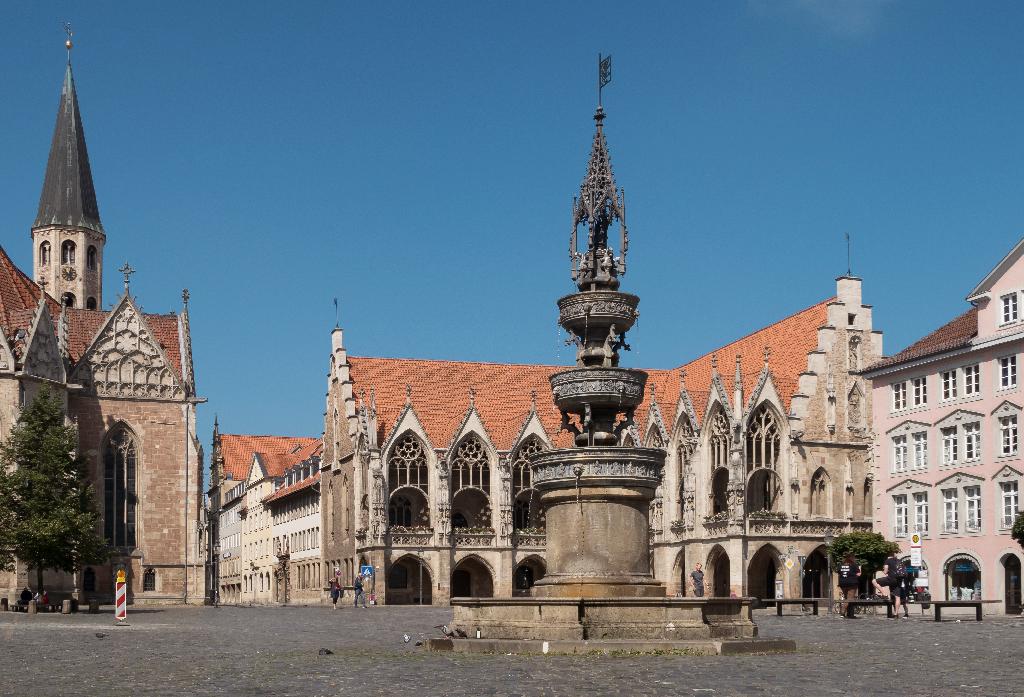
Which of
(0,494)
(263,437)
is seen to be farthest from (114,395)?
(263,437)

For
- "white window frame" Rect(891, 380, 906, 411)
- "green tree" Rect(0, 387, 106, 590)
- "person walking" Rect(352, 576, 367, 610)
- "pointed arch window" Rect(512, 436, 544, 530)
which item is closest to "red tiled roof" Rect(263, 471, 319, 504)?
"pointed arch window" Rect(512, 436, 544, 530)

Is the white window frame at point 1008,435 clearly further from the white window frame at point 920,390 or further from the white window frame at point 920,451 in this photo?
the white window frame at point 920,390

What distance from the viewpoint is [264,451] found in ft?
404

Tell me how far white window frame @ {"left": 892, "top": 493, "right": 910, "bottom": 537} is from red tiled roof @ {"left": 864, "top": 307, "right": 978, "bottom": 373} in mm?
5665

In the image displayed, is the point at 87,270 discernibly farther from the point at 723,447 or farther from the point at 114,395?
the point at 723,447

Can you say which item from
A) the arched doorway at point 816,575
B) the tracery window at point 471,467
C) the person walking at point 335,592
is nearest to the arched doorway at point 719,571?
the arched doorway at point 816,575

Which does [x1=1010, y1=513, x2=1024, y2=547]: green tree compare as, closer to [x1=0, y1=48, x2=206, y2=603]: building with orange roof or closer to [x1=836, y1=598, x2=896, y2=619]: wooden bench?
[x1=836, y1=598, x2=896, y2=619]: wooden bench

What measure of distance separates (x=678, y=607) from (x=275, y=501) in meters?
82.9

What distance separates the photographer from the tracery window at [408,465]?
78.6 m

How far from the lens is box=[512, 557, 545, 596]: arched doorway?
3137 inches

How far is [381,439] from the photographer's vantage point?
79.2m

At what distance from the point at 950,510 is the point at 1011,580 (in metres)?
4.31

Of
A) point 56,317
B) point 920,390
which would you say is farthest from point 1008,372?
point 56,317

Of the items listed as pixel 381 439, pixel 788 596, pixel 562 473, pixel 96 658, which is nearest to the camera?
pixel 96 658
